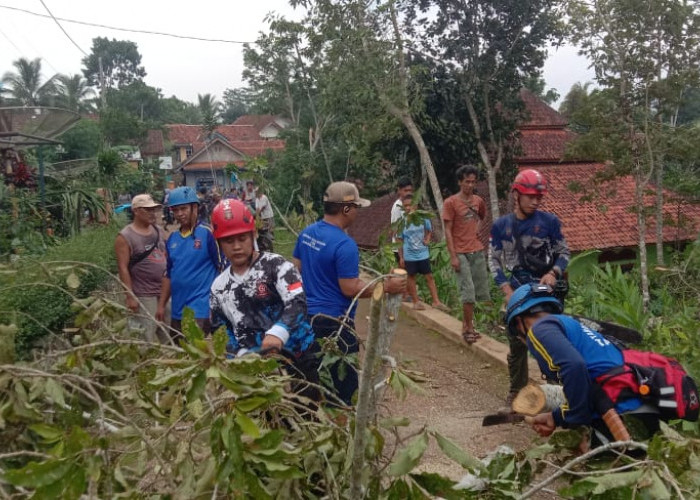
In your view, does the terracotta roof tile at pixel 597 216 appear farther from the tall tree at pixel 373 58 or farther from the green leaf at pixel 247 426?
the green leaf at pixel 247 426

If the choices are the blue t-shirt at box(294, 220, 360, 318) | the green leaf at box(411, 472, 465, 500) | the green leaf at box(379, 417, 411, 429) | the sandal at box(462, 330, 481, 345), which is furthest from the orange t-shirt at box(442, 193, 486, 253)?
A: the green leaf at box(411, 472, 465, 500)

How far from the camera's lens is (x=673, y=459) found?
74.8 inches

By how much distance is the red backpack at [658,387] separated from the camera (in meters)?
2.66

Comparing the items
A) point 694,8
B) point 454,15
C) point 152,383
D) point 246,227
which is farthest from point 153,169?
point 152,383

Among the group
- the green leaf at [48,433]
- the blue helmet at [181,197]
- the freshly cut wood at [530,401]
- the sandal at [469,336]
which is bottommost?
the sandal at [469,336]

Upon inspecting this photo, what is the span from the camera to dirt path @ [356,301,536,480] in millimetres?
4309

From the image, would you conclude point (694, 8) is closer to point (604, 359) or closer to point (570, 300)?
point (570, 300)

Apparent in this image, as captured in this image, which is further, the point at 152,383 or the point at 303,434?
the point at 303,434

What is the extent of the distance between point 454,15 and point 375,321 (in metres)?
14.0

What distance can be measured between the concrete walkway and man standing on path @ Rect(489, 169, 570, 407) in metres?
0.88

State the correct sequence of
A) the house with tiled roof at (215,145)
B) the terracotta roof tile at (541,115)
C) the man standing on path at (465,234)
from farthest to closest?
the house with tiled roof at (215,145), the terracotta roof tile at (541,115), the man standing on path at (465,234)

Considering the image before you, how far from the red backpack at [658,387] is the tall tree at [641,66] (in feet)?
25.0

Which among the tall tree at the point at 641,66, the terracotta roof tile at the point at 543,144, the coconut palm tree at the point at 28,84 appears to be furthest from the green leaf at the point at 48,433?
the coconut palm tree at the point at 28,84

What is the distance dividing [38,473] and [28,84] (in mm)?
42951
